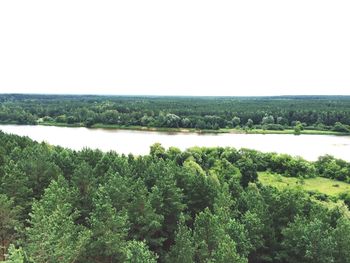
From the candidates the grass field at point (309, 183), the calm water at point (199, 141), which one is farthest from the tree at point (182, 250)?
the calm water at point (199, 141)

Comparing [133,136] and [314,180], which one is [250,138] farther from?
[314,180]

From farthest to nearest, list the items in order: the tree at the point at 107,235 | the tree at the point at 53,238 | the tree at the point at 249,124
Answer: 1. the tree at the point at 249,124
2. the tree at the point at 107,235
3. the tree at the point at 53,238

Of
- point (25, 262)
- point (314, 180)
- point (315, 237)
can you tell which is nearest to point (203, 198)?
point (315, 237)

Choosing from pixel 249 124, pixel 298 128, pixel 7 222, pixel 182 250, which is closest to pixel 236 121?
pixel 249 124

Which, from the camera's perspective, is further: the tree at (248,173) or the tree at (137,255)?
the tree at (248,173)

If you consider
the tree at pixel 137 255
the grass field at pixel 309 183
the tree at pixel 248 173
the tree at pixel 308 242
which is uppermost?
the tree at pixel 137 255

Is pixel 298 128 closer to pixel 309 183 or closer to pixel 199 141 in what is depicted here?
pixel 199 141

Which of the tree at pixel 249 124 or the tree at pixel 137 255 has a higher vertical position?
the tree at pixel 137 255

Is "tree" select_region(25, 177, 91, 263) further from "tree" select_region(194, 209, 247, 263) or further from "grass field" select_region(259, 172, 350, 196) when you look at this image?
"grass field" select_region(259, 172, 350, 196)

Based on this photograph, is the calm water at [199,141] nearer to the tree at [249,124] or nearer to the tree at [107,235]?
the tree at [249,124]
